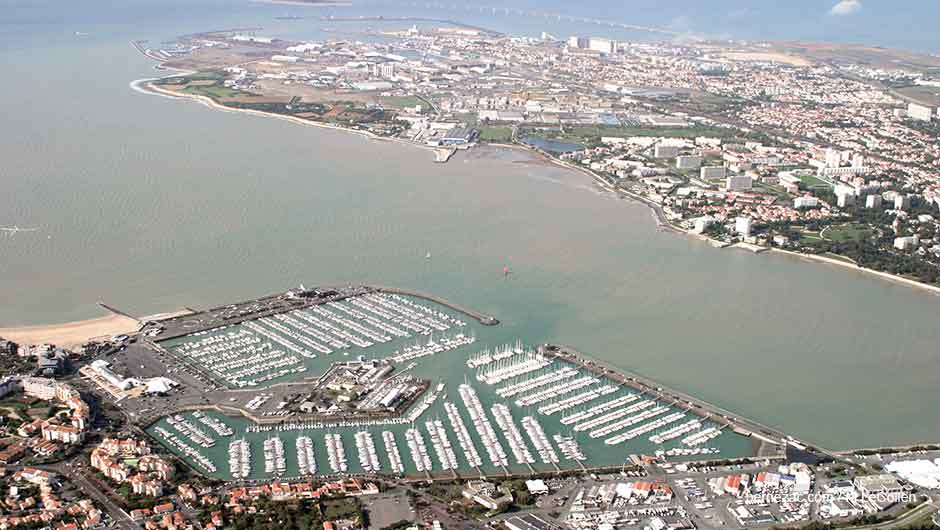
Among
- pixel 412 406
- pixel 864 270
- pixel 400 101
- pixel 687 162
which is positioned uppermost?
pixel 400 101

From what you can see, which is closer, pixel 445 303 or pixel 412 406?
pixel 412 406

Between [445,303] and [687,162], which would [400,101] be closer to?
[687,162]

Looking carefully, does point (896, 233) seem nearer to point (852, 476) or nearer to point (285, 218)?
point (852, 476)

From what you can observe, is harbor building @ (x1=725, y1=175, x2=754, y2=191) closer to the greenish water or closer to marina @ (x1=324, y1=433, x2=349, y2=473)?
the greenish water

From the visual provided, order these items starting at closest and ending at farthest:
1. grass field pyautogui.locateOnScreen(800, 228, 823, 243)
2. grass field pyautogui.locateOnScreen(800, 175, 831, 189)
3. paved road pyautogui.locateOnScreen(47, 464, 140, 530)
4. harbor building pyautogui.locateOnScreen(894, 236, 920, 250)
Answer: paved road pyautogui.locateOnScreen(47, 464, 140, 530)
harbor building pyautogui.locateOnScreen(894, 236, 920, 250)
grass field pyautogui.locateOnScreen(800, 228, 823, 243)
grass field pyautogui.locateOnScreen(800, 175, 831, 189)

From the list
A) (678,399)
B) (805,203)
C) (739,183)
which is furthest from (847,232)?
(678,399)

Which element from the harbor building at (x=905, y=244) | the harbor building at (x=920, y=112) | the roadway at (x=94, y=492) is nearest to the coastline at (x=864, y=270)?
the harbor building at (x=905, y=244)

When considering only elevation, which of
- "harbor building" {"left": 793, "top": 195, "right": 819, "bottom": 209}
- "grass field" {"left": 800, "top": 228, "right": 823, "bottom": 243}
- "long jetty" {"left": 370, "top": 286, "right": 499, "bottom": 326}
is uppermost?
"harbor building" {"left": 793, "top": 195, "right": 819, "bottom": 209}

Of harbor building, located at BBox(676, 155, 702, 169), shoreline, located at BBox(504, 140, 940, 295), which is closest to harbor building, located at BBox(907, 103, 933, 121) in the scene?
harbor building, located at BBox(676, 155, 702, 169)
